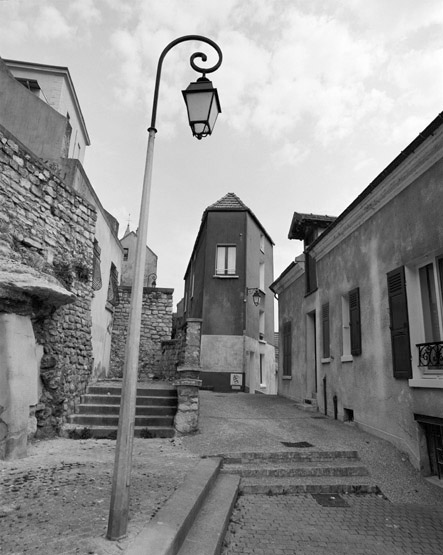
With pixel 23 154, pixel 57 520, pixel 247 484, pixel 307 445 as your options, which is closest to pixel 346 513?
pixel 247 484

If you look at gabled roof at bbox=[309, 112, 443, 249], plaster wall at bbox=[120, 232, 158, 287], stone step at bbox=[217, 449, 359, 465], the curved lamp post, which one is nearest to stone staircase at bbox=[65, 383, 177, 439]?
stone step at bbox=[217, 449, 359, 465]

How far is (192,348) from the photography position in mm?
11164

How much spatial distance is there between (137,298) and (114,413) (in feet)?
16.5

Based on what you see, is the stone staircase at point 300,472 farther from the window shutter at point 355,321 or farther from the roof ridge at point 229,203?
the roof ridge at point 229,203

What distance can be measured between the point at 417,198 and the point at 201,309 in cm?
1209

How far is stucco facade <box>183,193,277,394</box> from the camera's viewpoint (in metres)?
15.7

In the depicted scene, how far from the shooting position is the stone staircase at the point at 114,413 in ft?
22.3

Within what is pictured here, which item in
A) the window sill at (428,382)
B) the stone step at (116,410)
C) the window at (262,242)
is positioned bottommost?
the stone step at (116,410)

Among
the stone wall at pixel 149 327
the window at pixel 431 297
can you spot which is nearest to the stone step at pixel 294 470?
the window at pixel 431 297

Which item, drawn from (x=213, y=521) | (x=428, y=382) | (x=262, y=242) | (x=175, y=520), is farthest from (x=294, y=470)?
(x=262, y=242)

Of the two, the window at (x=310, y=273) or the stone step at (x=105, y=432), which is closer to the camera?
the stone step at (x=105, y=432)

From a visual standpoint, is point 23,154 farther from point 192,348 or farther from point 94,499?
point 192,348

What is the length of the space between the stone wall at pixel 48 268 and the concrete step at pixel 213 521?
129 inches

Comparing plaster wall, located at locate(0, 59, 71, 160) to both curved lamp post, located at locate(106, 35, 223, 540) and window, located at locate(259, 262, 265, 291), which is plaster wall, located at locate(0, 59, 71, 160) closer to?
curved lamp post, located at locate(106, 35, 223, 540)
